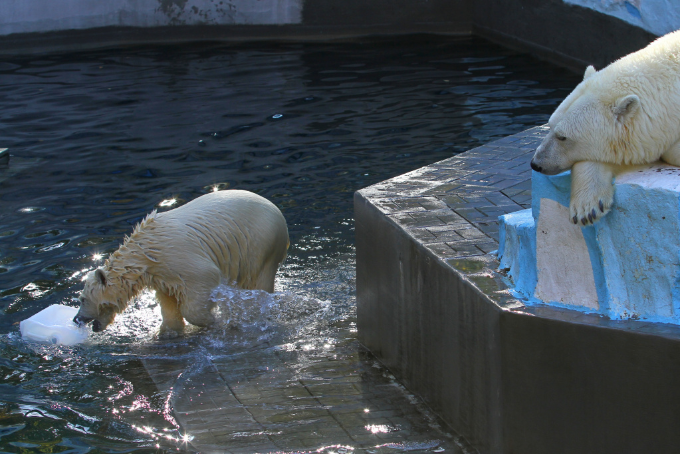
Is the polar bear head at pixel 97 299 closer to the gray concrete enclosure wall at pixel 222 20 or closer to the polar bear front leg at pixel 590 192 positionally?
the polar bear front leg at pixel 590 192

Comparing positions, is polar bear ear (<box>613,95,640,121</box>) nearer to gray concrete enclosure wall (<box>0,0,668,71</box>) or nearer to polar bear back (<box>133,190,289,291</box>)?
polar bear back (<box>133,190,289,291</box>)

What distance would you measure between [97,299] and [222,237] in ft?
2.91

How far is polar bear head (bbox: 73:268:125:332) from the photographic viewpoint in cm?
486

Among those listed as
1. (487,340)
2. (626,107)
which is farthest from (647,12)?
(487,340)

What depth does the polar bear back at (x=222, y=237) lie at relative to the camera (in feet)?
15.8

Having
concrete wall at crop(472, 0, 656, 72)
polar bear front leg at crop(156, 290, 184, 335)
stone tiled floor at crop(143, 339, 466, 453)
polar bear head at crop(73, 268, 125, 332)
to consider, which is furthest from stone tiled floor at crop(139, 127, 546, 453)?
concrete wall at crop(472, 0, 656, 72)

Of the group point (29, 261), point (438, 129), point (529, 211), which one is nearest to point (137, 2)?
point (438, 129)

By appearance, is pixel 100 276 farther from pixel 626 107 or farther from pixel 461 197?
pixel 626 107

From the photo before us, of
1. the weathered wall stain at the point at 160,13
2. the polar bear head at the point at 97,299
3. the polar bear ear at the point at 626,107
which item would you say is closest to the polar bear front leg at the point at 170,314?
the polar bear head at the point at 97,299

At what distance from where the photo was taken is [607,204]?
2812mm

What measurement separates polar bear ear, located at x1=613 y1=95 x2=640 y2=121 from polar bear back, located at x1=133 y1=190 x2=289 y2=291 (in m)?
2.85

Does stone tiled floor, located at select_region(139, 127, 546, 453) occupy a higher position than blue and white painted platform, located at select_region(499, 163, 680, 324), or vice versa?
blue and white painted platform, located at select_region(499, 163, 680, 324)

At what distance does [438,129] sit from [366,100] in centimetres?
174

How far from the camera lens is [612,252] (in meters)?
2.90
